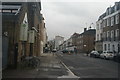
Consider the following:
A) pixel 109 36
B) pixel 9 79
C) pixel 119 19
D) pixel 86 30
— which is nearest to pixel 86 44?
pixel 86 30

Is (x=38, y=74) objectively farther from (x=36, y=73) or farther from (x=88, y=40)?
(x=88, y=40)

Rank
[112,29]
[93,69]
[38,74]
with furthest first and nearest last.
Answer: [112,29], [93,69], [38,74]

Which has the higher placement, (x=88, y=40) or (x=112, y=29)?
(x=112, y=29)

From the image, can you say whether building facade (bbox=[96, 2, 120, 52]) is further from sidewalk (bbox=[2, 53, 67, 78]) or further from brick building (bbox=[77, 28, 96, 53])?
brick building (bbox=[77, 28, 96, 53])

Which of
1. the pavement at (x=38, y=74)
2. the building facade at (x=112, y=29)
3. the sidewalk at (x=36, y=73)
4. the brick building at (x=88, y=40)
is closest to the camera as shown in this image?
the pavement at (x=38, y=74)

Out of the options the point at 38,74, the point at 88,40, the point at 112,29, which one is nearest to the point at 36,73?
the point at 38,74

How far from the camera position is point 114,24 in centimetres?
4838

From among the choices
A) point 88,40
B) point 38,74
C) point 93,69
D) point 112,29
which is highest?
point 112,29

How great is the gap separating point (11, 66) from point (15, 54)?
100cm

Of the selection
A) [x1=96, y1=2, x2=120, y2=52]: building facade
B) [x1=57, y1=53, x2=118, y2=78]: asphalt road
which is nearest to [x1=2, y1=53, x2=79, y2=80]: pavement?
[x1=57, y1=53, x2=118, y2=78]: asphalt road

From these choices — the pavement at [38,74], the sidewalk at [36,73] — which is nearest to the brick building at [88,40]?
the sidewalk at [36,73]

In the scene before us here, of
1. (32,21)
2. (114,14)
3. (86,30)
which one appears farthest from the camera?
(86,30)

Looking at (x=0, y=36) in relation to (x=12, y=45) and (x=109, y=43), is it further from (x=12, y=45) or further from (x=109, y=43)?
(x=109, y=43)

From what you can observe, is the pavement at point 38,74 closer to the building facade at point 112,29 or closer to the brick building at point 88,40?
the building facade at point 112,29
